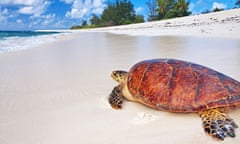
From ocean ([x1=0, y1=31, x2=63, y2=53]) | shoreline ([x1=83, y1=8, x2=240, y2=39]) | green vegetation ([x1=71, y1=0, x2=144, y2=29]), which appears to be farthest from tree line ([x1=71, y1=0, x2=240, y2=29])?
ocean ([x1=0, y1=31, x2=63, y2=53])

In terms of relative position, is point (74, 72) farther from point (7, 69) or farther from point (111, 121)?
point (111, 121)

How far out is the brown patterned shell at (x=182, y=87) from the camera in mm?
1918

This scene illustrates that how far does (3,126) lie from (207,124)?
6.05 feet

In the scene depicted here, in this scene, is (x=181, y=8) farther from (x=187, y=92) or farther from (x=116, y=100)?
(x=187, y=92)

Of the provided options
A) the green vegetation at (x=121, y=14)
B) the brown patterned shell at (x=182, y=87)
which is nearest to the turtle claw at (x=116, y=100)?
the brown patterned shell at (x=182, y=87)

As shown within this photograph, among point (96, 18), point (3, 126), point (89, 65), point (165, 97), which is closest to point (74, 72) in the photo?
point (89, 65)

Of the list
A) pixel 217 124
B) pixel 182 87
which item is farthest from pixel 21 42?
pixel 217 124

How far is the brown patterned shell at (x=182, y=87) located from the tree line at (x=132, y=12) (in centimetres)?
3425

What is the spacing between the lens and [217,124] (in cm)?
178

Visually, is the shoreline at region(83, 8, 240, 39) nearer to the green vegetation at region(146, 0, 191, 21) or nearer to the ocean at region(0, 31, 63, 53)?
the ocean at region(0, 31, 63, 53)

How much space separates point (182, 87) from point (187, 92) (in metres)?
0.07

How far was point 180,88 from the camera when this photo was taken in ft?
6.76

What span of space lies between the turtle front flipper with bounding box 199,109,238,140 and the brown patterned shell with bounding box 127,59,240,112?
0.20 ft

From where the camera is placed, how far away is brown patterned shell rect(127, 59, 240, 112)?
1918mm
